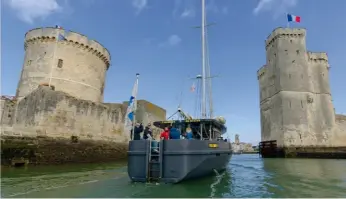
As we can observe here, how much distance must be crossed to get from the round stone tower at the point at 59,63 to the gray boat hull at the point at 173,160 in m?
18.0

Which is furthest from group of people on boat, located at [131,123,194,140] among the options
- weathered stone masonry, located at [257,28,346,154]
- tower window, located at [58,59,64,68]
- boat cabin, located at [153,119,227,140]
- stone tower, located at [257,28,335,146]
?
stone tower, located at [257,28,335,146]

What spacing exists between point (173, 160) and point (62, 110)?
13944mm

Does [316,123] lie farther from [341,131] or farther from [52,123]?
[52,123]

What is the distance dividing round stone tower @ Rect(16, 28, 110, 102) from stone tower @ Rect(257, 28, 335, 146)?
3354 cm

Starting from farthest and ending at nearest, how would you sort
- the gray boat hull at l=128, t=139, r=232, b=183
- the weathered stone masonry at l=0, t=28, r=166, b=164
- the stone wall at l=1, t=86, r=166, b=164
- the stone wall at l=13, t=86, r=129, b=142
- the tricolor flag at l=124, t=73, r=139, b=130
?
the stone wall at l=13, t=86, r=129, b=142, the weathered stone masonry at l=0, t=28, r=166, b=164, the stone wall at l=1, t=86, r=166, b=164, the tricolor flag at l=124, t=73, r=139, b=130, the gray boat hull at l=128, t=139, r=232, b=183

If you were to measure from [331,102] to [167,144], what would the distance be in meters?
48.6

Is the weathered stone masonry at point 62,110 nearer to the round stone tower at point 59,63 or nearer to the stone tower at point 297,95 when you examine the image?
the round stone tower at point 59,63

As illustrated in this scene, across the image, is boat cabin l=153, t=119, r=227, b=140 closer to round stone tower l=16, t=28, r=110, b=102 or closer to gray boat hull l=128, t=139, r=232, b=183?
gray boat hull l=128, t=139, r=232, b=183

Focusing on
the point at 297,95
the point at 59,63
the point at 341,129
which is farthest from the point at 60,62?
the point at 341,129

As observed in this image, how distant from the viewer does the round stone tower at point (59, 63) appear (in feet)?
82.6

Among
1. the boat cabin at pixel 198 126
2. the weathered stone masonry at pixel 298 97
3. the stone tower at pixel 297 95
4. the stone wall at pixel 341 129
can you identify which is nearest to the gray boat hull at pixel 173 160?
the boat cabin at pixel 198 126

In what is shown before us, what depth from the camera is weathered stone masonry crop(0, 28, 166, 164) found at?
679 inches

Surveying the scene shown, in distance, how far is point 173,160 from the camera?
9.83 metres

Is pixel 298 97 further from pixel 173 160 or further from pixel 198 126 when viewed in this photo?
pixel 173 160
